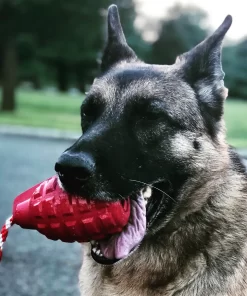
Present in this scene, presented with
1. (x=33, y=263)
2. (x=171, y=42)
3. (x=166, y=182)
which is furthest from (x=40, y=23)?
(x=171, y=42)

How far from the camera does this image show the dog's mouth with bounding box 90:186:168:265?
9.10 feet

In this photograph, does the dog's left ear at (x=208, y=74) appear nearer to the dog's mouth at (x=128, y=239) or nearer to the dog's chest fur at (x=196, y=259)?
the dog's chest fur at (x=196, y=259)

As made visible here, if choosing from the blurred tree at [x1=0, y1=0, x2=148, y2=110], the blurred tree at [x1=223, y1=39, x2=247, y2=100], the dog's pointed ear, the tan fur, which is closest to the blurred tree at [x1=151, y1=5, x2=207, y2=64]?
the blurred tree at [x1=223, y1=39, x2=247, y2=100]

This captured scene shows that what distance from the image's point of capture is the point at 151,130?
3.02 m

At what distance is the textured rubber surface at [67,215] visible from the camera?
267 cm

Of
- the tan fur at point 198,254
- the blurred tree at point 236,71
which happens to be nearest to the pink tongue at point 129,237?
the tan fur at point 198,254

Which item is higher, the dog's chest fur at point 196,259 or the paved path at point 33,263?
the dog's chest fur at point 196,259

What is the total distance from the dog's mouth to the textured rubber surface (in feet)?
0.28

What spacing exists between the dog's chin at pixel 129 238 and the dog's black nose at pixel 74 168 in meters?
0.33

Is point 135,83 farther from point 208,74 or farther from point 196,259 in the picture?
point 196,259

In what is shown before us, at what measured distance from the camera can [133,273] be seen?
297 centimetres

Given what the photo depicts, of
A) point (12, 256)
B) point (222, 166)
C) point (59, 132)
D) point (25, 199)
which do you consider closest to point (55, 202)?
point (25, 199)

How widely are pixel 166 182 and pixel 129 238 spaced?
370mm

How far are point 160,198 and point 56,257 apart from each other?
2.26 metres
